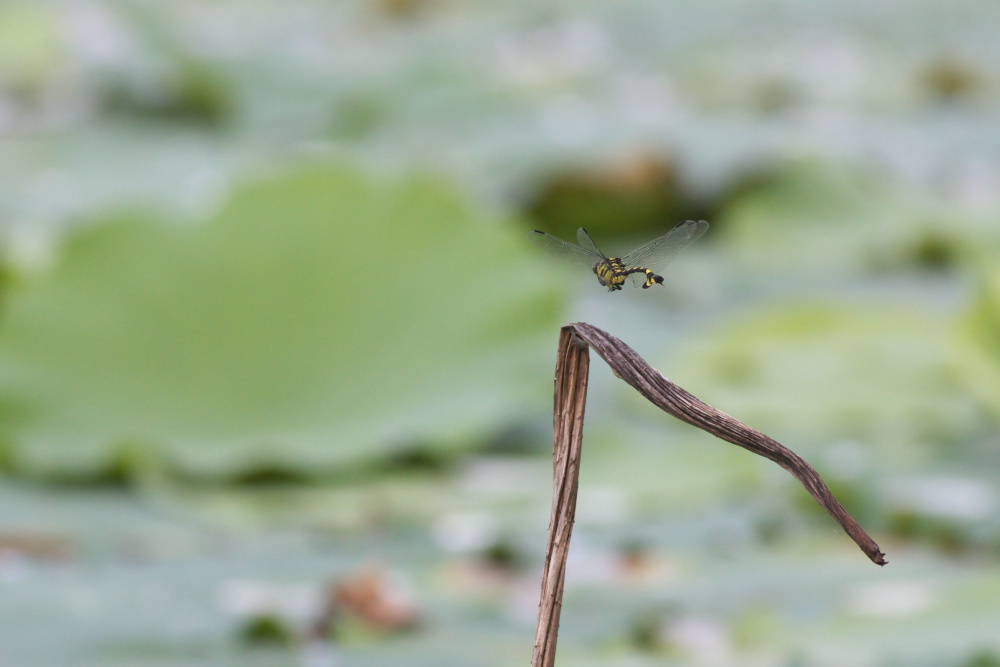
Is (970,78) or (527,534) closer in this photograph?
(527,534)

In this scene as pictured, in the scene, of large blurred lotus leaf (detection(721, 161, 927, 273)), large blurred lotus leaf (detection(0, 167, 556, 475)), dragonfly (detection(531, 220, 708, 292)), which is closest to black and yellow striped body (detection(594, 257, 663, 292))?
dragonfly (detection(531, 220, 708, 292))

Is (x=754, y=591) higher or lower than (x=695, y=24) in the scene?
lower

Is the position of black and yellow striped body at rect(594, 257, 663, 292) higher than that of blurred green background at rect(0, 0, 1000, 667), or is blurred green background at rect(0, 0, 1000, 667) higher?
blurred green background at rect(0, 0, 1000, 667)

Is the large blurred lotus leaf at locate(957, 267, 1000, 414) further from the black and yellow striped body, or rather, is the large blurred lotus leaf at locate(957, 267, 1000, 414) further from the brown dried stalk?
the brown dried stalk

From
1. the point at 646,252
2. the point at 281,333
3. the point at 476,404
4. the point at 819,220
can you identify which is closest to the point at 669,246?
the point at 646,252

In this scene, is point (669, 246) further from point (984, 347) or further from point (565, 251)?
point (984, 347)

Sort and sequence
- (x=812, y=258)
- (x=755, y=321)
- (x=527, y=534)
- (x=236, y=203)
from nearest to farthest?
1. (x=527, y=534)
2. (x=236, y=203)
3. (x=755, y=321)
4. (x=812, y=258)

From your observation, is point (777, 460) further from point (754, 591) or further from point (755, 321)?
point (755, 321)

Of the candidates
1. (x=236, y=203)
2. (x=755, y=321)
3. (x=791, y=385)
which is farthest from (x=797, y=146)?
(x=236, y=203)
